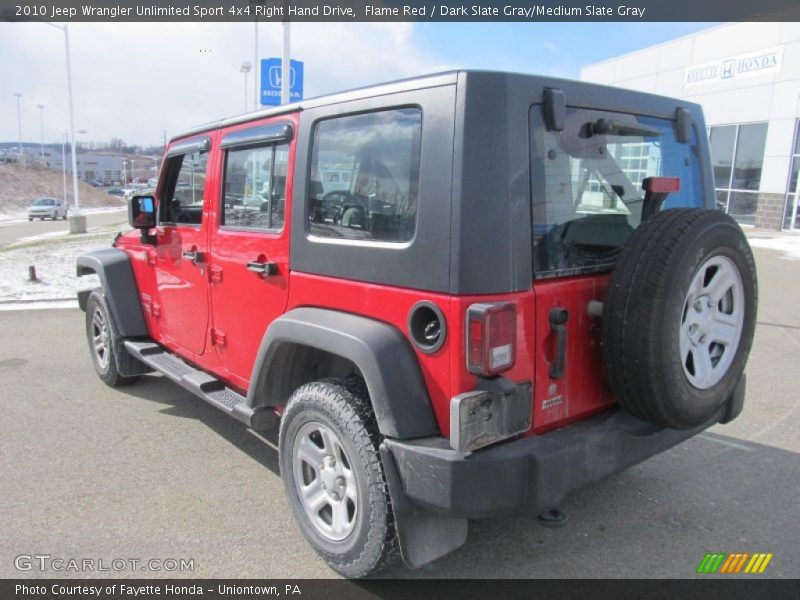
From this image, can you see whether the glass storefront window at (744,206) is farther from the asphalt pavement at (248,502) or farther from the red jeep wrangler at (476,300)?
the red jeep wrangler at (476,300)

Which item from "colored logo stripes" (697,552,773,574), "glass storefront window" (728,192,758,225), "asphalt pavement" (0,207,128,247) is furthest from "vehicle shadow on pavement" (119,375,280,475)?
"glass storefront window" (728,192,758,225)

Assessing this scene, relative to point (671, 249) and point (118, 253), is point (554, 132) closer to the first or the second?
point (671, 249)

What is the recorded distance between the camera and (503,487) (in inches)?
85.6

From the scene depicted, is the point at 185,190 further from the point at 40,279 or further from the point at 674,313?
the point at 40,279

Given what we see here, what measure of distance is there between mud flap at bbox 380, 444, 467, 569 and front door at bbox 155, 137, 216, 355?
198 centimetres

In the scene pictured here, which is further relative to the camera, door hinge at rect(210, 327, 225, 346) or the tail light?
door hinge at rect(210, 327, 225, 346)

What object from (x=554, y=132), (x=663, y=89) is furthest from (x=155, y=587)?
(x=663, y=89)

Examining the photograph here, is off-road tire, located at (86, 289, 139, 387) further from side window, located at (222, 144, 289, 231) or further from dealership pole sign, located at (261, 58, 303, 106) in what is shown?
dealership pole sign, located at (261, 58, 303, 106)

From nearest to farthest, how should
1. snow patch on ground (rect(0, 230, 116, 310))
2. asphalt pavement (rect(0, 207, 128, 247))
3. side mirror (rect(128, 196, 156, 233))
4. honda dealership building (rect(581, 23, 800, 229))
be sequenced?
side mirror (rect(128, 196, 156, 233)) → snow patch on ground (rect(0, 230, 116, 310)) → honda dealership building (rect(581, 23, 800, 229)) → asphalt pavement (rect(0, 207, 128, 247))

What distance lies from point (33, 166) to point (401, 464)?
84.1 metres

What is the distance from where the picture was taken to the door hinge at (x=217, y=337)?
11.9 ft

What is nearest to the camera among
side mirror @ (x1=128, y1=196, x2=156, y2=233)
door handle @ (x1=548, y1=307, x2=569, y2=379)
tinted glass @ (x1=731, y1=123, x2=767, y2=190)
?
door handle @ (x1=548, y1=307, x2=569, y2=379)

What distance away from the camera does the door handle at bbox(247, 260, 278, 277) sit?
3.04 m

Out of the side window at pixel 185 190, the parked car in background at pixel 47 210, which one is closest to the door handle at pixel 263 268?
the side window at pixel 185 190
